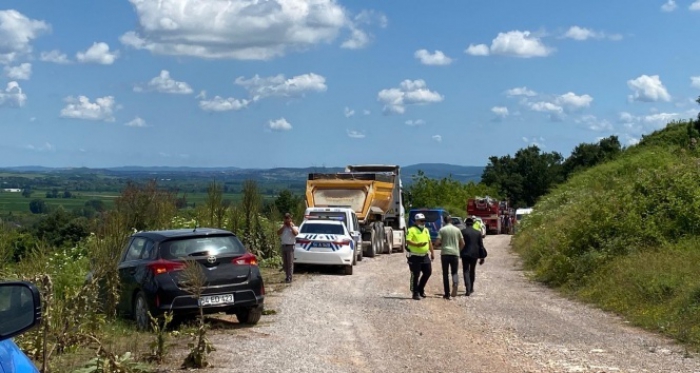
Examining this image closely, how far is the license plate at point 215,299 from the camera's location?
12734 mm

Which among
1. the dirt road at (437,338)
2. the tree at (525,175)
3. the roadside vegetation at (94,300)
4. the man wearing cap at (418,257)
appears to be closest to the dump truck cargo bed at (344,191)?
the roadside vegetation at (94,300)

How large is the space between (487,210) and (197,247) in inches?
1777

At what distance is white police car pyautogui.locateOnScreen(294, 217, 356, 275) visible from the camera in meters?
23.7

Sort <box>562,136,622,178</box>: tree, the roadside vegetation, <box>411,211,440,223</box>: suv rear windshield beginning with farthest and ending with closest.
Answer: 1. <box>562,136,622,178</box>: tree
2. <box>411,211,440,223</box>: suv rear windshield
3. the roadside vegetation

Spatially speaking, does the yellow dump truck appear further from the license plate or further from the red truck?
the red truck

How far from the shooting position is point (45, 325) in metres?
8.49

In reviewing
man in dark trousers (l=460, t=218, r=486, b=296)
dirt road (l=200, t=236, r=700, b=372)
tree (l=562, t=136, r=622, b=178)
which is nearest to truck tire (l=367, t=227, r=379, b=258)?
dirt road (l=200, t=236, r=700, b=372)

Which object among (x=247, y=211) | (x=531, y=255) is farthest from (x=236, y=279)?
(x=531, y=255)

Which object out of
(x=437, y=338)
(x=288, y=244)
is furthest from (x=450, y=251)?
(x=437, y=338)

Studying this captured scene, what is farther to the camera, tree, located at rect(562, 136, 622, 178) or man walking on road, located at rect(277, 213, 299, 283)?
tree, located at rect(562, 136, 622, 178)

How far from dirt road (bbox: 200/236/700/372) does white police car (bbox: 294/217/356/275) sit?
455 cm

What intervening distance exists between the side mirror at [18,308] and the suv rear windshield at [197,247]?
359 inches

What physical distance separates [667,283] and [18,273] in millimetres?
10947

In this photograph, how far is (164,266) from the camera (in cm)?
1280
